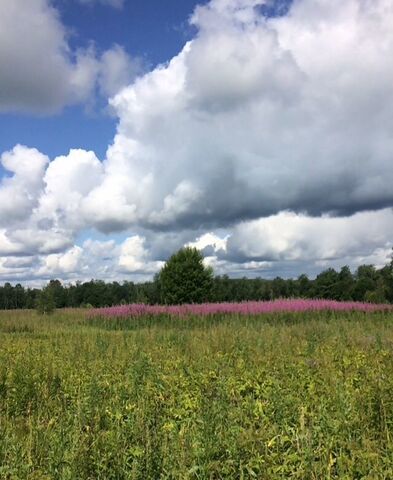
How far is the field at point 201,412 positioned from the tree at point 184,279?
15.1m

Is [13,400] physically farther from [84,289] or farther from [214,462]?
[84,289]

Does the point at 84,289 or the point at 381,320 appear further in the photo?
the point at 84,289

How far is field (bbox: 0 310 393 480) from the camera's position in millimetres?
3656

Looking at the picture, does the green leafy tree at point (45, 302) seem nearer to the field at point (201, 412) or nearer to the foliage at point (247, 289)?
the field at point (201, 412)

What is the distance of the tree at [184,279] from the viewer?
26.1 metres

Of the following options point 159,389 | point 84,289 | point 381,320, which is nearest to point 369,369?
point 159,389

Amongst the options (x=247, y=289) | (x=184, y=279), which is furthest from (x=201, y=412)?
(x=247, y=289)

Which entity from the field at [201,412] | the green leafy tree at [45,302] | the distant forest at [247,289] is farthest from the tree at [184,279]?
the distant forest at [247,289]

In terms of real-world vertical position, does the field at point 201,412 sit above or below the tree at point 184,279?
below

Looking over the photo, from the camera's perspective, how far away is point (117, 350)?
10.1 metres

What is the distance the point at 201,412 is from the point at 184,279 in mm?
21497

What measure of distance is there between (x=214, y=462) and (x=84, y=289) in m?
119

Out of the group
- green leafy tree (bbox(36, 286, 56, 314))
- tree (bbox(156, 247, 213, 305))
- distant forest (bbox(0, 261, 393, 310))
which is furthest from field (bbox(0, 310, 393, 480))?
distant forest (bbox(0, 261, 393, 310))

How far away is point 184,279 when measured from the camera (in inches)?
1035
